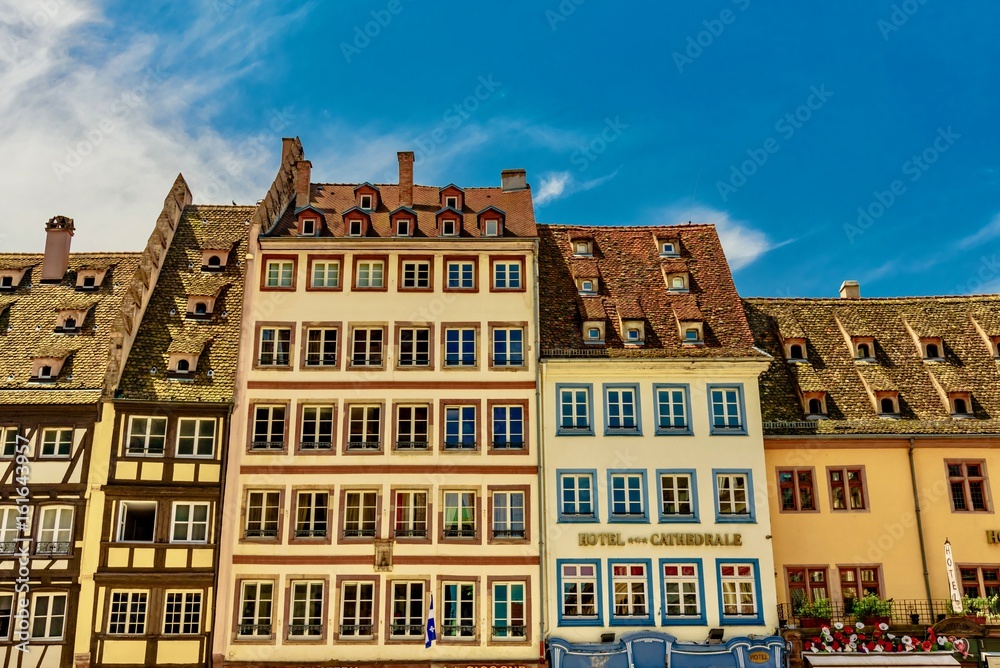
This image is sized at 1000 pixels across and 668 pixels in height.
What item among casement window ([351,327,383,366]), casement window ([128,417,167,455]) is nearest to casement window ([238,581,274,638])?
casement window ([128,417,167,455])

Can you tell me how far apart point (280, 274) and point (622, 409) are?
47.3ft

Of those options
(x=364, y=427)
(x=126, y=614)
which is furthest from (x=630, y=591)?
(x=126, y=614)

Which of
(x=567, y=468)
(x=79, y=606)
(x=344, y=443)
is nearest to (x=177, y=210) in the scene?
(x=344, y=443)

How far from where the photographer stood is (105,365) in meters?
36.1

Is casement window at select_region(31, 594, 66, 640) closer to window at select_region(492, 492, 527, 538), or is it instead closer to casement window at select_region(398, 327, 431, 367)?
casement window at select_region(398, 327, 431, 367)

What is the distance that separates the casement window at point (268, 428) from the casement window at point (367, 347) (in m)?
3.40

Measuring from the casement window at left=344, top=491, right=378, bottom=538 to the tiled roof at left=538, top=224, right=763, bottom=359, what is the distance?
28.2 ft

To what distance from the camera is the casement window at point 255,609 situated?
33.4m

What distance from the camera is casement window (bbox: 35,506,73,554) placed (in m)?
33.2

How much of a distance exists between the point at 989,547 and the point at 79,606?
108 ft

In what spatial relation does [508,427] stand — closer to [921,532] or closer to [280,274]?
[280,274]

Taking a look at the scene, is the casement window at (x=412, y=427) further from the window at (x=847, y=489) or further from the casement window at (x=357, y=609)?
the window at (x=847, y=489)

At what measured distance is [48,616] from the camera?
107 ft

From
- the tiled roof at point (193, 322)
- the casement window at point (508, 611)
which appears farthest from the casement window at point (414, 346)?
the casement window at point (508, 611)
